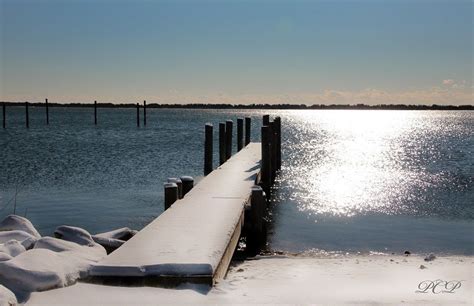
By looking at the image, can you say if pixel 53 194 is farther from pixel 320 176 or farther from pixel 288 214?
pixel 320 176

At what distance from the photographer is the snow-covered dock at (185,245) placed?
563cm

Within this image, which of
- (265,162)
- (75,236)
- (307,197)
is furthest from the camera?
(307,197)

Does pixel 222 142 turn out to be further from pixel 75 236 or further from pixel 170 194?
pixel 75 236

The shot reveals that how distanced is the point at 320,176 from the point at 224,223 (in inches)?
549

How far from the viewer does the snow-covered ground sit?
5.26m

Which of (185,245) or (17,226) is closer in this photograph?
(185,245)

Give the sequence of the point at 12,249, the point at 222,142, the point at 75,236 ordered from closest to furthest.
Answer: the point at 12,249, the point at 75,236, the point at 222,142

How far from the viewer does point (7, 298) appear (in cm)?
477

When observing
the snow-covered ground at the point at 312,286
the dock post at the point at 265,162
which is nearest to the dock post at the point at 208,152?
the dock post at the point at 265,162

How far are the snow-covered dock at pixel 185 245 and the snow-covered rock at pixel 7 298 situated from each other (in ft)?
3.06

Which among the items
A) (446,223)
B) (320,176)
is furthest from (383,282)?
(320,176)

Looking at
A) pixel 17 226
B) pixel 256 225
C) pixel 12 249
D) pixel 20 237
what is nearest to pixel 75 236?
pixel 20 237

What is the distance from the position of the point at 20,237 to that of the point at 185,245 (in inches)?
112

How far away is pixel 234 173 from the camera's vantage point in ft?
45.4
